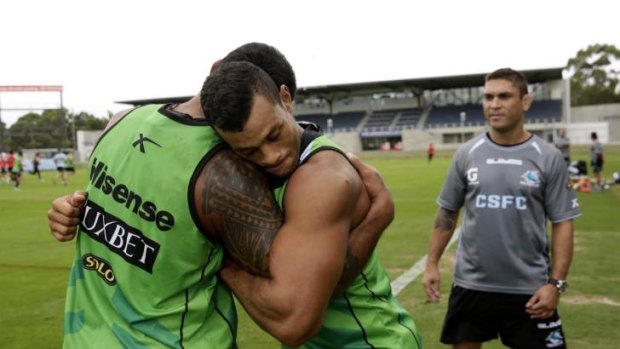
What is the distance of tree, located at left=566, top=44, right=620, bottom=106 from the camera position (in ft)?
271

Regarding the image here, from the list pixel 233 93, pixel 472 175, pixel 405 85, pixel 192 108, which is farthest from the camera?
pixel 405 85

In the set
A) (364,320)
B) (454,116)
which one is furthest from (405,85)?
(364,320)

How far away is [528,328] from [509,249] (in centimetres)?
47

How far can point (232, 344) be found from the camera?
2.01 metres

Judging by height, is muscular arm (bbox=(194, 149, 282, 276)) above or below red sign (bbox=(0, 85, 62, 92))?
below

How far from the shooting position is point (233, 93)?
1.71 m

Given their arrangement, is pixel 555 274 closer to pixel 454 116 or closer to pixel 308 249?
pixel 308 249

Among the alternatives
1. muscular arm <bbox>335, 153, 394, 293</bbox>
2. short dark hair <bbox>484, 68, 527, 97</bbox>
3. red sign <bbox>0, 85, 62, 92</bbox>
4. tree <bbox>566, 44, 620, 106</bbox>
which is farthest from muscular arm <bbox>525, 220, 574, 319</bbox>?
tree <bbox>566, 44, 620, 106</bbox>

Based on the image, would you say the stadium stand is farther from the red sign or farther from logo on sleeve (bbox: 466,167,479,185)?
logo on sleeve (bbox: 466,167,479,185)

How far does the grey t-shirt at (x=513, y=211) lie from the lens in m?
3.62

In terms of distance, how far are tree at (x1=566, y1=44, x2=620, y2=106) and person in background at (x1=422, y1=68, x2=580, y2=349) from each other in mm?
88261

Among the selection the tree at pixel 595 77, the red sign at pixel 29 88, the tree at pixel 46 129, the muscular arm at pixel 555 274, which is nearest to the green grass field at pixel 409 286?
the muscular arm at pixel 555 274

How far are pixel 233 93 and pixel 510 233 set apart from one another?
8.27 ft

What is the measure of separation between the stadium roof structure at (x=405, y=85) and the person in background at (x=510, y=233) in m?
59.5
